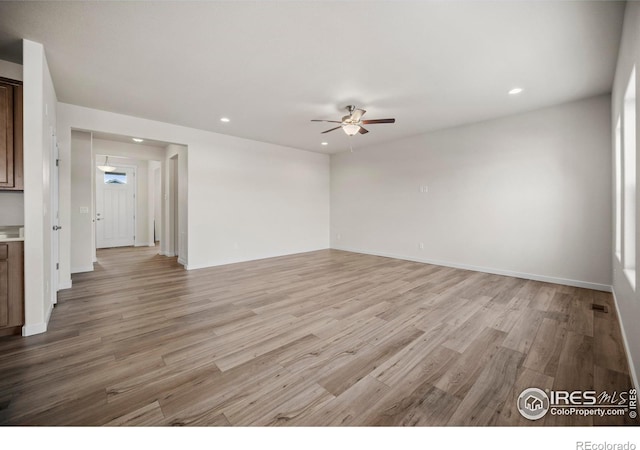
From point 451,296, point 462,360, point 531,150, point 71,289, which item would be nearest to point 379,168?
point 531,150

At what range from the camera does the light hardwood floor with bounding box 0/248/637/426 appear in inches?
60.2

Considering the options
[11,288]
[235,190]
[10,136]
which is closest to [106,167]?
[235,190]

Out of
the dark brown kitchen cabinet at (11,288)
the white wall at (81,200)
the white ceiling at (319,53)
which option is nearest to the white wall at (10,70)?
the white ceiling at (319,53)

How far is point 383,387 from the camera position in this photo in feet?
5.70

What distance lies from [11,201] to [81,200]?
7.06 ft

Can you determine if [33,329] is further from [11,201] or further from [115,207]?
[115,207]

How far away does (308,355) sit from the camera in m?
2.13

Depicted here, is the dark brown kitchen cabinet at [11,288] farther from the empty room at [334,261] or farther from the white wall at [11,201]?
the white wall at [11,201]

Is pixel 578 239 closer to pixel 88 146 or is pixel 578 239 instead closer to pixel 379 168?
pixel 379 168

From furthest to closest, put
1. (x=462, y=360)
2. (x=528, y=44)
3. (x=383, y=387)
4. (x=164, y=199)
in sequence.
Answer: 1. (x=164, y=199)
2. (x=528, y=44)
3. (x=462, y=360)
4. (x=383, y=387)

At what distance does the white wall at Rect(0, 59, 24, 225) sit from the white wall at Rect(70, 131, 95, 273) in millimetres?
2072

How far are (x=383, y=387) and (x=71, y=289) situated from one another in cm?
462

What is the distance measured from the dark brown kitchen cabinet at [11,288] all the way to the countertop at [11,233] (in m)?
0.04
